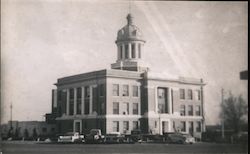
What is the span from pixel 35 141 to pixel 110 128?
188 cm

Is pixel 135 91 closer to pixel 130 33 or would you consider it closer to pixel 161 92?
pixel 161 92

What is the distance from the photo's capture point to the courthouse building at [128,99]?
10.2 meters

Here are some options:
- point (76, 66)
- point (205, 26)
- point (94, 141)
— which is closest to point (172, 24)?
point (205, 26)

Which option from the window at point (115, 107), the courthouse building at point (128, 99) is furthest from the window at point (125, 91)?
the window at point (115, 107)

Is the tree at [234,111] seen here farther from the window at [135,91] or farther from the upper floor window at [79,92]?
the upper floor window at [79,92]

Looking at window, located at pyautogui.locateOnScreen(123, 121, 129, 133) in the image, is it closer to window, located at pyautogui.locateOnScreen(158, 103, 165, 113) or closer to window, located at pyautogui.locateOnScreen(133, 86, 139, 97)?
window, located at pyautogui.locateOnScreen(133, 86, 139, 97)

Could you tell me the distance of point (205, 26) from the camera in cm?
1077

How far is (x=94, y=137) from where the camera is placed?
10148mm

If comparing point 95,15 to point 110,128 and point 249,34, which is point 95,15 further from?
point 249,34

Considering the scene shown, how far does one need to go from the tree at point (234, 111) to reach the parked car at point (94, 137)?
3.33 meters

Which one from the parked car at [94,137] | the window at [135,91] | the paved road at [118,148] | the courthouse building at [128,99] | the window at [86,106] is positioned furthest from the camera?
the window at [135,91]

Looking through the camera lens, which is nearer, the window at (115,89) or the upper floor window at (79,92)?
the upper floor window at (79,92)

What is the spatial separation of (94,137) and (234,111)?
3.80 meters

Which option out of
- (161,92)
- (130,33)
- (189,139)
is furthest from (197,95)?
(130,33)
